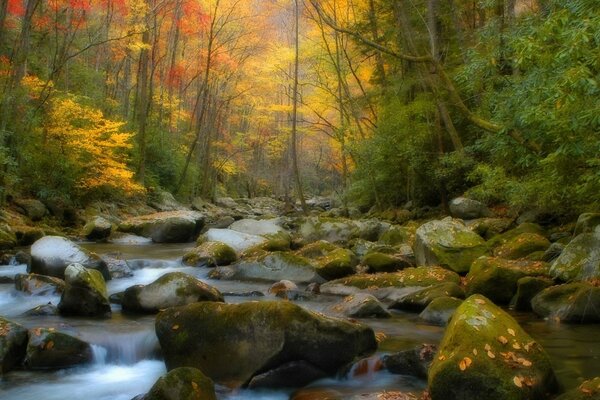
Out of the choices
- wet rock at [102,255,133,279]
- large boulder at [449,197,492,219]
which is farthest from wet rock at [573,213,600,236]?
wet rock at [102,255,133,279]

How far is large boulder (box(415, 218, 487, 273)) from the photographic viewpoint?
32.3 feet

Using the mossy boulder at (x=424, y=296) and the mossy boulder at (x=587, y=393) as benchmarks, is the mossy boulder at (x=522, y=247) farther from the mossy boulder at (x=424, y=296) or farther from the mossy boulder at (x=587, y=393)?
the mossy boulder at (x=587, y=393)

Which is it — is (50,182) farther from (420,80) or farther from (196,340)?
(196,340)

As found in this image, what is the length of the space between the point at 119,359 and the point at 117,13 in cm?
2260

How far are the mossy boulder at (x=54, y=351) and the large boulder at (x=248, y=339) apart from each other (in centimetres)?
96

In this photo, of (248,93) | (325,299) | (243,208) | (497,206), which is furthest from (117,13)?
(325,299)

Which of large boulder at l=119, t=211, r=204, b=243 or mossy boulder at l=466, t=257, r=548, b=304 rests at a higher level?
A: large boulder at l=119, t=211, r=204, b=243

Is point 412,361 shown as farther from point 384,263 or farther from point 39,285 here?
point 39,285

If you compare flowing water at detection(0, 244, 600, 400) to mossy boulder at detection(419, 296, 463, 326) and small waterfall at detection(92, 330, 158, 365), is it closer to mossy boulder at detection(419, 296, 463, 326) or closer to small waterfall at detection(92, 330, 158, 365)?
small waterfall at detection(92, 330, 158, 365)

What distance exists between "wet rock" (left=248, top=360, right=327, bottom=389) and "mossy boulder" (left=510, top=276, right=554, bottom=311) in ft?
13.1

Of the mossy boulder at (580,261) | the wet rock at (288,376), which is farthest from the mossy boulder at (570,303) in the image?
the wet rock at (288,376)

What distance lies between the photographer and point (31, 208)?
16156 mm

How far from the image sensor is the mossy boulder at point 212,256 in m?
11.9

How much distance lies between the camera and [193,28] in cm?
2759
